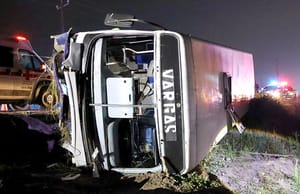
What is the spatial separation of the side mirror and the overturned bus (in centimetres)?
9

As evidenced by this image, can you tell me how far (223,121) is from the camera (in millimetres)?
6418

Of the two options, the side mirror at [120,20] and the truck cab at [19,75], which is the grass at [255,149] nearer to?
the side mirror at [120,20]

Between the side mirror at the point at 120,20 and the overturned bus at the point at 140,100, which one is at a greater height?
the side mirror at the point at 120,20

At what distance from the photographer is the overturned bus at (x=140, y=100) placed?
4.86 meters

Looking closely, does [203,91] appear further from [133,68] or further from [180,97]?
[133,68]

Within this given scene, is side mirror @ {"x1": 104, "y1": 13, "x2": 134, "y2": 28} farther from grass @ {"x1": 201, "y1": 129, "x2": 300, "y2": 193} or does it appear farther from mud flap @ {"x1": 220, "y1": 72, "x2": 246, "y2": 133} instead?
grass @ {"x1": 201, "y1": 129, "x2": 300, "y2": 193}

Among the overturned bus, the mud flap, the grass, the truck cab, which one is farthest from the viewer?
the truck cab

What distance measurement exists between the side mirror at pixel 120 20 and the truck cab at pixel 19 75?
6344mm

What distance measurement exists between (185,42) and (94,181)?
200 centimetres

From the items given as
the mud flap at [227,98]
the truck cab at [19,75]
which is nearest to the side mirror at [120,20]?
the mud flap at [227,98]

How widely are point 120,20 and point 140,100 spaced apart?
106 cm

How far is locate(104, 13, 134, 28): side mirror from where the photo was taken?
206 inches

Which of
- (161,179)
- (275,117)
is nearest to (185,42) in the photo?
(161,179)

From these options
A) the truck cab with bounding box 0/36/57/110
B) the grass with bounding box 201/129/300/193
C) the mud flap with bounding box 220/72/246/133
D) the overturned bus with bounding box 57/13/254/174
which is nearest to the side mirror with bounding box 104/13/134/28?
the overturned bus with bounding box 57/13/254/174
